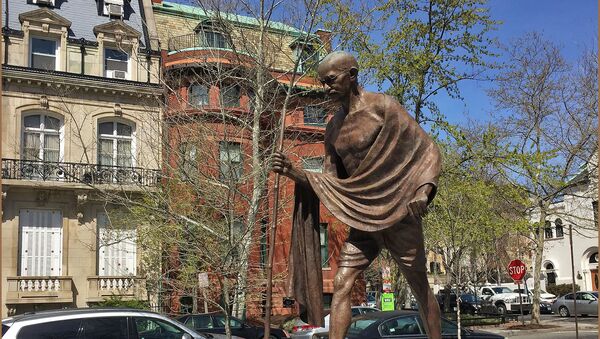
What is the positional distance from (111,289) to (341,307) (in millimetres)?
24119

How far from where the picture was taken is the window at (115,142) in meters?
27.9

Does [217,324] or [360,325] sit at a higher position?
[360,325]

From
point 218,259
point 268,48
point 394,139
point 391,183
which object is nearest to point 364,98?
point 394,139

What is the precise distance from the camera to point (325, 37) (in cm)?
2094

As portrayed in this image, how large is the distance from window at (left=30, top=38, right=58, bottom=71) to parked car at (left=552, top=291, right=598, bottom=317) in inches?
1120

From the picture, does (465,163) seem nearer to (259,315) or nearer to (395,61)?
(395,61)

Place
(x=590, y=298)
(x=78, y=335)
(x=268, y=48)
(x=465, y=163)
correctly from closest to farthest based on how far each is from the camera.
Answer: (x=78, y=335)
(x=268, y=48)
(x=465, y=163)
(x=590, y=298)

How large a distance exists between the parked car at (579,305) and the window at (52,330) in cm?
2961

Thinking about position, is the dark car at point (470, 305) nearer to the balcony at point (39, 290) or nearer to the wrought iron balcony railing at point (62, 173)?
the wrought iron balcony railing at point (62, 173)

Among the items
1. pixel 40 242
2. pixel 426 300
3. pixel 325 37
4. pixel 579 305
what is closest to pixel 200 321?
pixel 325 37

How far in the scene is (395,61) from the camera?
19.9 m

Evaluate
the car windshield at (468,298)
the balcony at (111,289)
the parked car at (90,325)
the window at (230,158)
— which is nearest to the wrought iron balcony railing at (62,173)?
the balcony at (111,289)

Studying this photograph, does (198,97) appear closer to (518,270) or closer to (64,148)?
(64,148)

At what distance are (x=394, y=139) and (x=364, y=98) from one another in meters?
0.44
